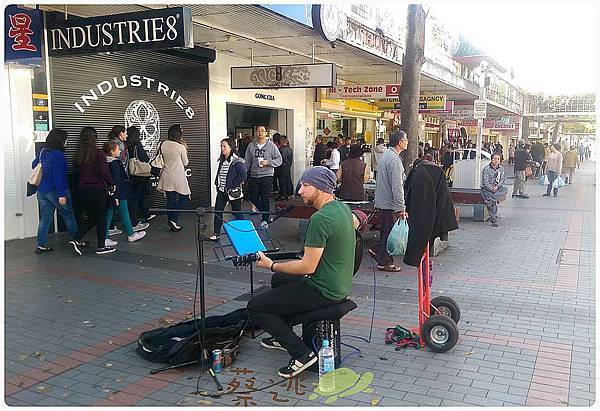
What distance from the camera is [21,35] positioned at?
7992 millimetres

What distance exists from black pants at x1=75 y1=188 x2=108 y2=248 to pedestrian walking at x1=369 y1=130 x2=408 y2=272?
151 inches

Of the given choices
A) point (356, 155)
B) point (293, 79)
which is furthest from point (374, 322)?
point (293, 79)

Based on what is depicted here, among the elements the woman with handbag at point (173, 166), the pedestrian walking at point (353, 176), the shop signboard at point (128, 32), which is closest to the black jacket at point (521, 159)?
the pedestrian walking at point (353, 176)

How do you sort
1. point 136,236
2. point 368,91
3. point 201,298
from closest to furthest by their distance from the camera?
1. point 201,298
2. point 136,236
3. point 368,91

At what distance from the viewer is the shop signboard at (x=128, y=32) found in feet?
21.3

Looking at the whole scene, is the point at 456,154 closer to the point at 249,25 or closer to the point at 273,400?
the point at 249,25

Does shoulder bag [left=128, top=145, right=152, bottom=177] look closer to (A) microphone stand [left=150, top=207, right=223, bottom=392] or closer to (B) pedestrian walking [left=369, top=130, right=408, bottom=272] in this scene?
(B) pedestrian walking [left=369, top=130, right=408, bottom=272]

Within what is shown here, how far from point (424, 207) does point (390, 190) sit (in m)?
2.49

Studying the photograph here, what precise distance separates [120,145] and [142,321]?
171 inches

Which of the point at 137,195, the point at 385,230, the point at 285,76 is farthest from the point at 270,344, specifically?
the point at 285,76

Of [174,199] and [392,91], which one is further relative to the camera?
[392,91]

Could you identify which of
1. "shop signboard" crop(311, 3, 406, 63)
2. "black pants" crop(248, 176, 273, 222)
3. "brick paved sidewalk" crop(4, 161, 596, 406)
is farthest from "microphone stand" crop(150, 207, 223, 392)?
"shop signboard" crop(311, 3, 406, 63)

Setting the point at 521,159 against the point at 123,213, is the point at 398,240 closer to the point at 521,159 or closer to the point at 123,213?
the point at 123,213

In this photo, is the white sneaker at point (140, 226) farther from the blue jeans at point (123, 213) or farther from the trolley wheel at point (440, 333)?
the trolley wheel at point (440, 333)
